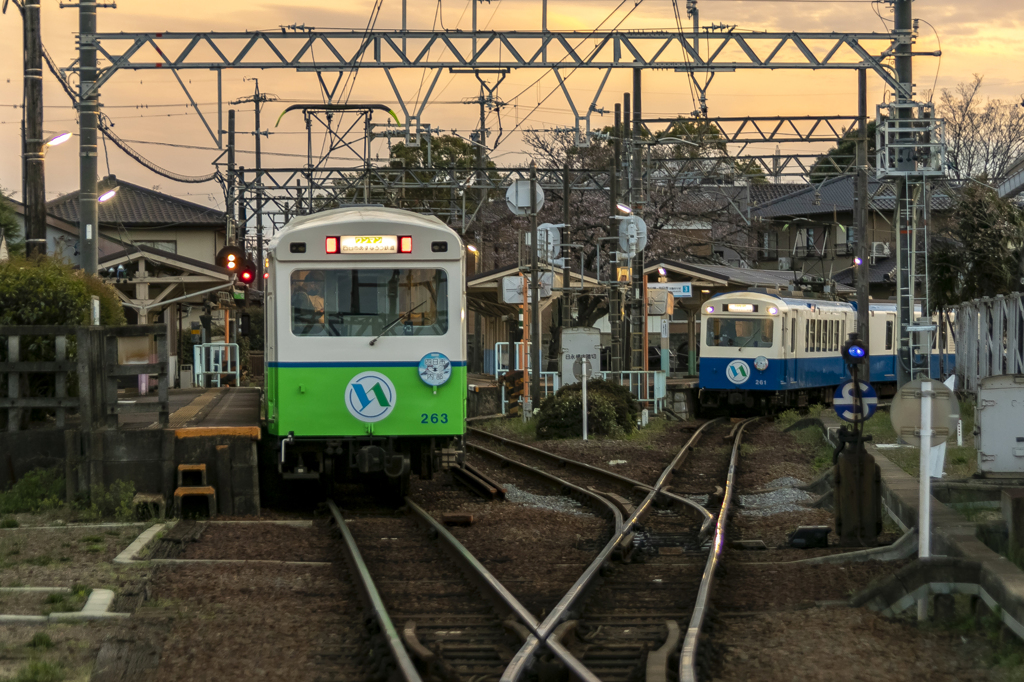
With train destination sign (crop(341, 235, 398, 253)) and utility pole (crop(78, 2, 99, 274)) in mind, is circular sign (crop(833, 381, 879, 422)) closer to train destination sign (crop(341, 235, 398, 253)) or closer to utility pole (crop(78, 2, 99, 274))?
train destination sign (crop(341, 235, 398, 253))

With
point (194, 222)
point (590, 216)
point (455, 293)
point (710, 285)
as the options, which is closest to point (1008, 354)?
point (455, 293)

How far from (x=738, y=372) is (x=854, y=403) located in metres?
17.0

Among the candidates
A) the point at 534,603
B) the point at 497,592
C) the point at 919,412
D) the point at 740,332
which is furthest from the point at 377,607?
the point at 740,332

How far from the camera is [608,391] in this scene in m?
21.4

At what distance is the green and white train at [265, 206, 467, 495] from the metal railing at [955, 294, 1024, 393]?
934 cm

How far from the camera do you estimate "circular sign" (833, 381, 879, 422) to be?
30.2 ft

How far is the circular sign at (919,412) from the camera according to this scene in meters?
7.25

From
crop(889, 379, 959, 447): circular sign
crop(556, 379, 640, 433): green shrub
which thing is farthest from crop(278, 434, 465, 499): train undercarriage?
crop(556, 379, 640, 433): green shrub

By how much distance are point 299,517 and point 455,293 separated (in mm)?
2561

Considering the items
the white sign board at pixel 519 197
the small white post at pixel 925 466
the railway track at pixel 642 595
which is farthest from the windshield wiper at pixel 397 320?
the white sign board at pixel 519 197

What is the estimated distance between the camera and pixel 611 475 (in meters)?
14.1

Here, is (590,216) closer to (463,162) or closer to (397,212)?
(463,162)

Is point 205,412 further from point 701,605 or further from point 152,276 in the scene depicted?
point 152,276

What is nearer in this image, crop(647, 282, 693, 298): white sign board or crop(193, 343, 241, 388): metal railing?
crop(193, 343, 241, 388): metal railing
